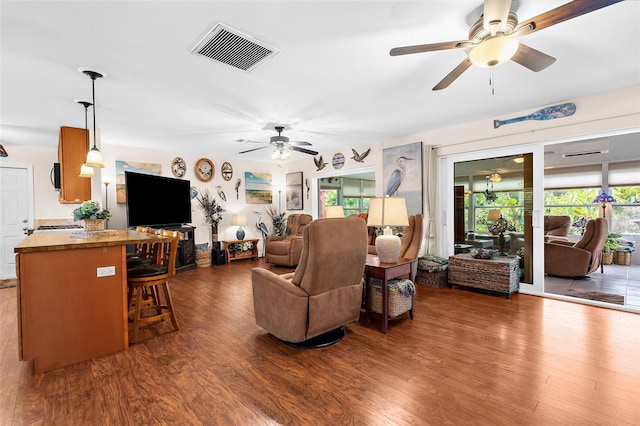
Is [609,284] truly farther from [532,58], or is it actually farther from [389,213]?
[532,58]

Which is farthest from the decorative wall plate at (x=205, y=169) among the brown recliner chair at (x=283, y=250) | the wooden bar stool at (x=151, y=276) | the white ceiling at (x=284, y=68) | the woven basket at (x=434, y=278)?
the woven basket at (x=434, y=278)

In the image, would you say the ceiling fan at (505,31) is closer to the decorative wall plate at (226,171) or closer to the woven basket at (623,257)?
the decorative wall plate at (226,171)

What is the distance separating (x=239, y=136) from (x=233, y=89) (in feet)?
6.44

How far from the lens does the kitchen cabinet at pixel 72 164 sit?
3.87 m

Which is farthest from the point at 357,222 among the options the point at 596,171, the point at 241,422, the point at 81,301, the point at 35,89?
the point at 596,171

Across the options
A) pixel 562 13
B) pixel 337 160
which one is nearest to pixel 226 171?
pixel 337 160

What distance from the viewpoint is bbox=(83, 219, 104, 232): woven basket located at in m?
2.96

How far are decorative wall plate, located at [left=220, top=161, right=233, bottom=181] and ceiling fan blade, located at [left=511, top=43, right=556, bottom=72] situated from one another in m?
5.93

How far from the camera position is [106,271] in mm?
2416

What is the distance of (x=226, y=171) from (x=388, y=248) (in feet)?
16.4

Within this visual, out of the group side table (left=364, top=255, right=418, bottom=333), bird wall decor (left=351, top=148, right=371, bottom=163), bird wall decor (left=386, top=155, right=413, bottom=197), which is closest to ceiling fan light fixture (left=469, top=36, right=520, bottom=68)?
side table (left=364, top=255, right=418, bottom=333)

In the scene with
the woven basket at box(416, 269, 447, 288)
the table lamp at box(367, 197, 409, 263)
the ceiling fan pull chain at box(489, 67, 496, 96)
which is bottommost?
the woven basket at box(416, 269, 447, 288)

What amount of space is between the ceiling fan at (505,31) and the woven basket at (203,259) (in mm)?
5374

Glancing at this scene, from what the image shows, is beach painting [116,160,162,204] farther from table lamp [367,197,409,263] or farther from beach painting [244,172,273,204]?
table lamp [367,197,409,263]
